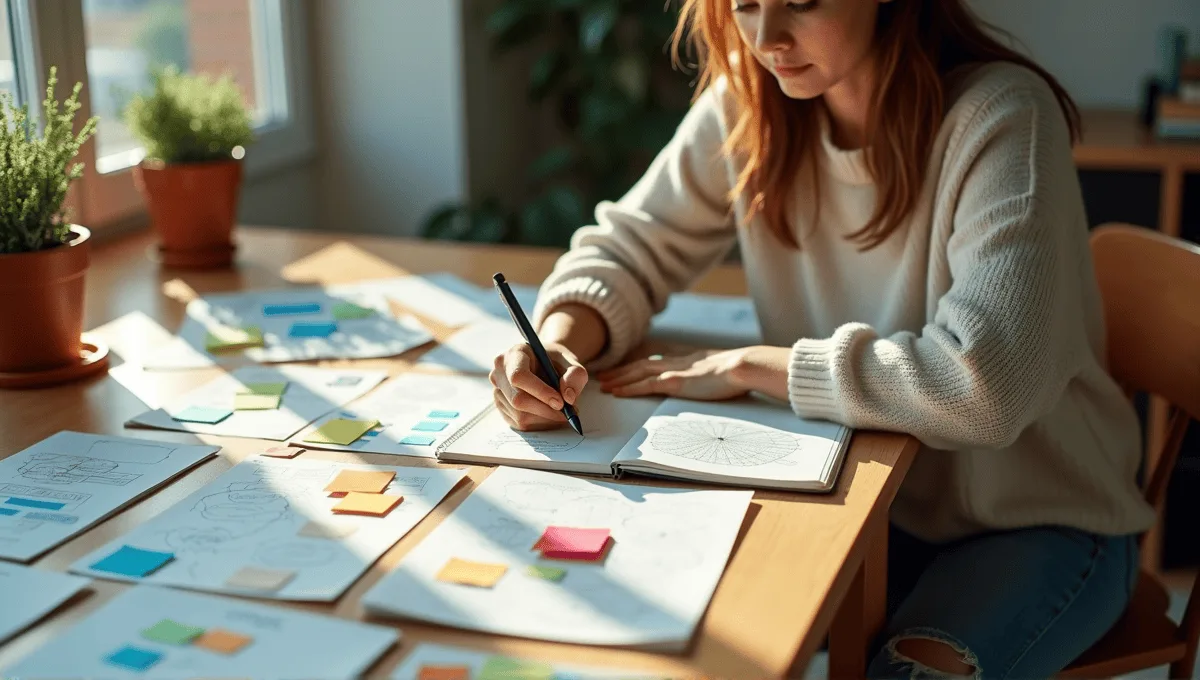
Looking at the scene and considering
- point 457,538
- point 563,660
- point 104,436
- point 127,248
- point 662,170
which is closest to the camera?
point 563,660

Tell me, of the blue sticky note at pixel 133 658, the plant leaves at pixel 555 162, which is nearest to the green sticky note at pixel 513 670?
the blue sticky note at pixel 133 658

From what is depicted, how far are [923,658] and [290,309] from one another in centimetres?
88

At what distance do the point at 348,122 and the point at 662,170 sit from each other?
50.1 inches

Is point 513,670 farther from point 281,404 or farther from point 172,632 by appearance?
point 281,404

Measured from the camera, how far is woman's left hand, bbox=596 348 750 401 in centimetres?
122

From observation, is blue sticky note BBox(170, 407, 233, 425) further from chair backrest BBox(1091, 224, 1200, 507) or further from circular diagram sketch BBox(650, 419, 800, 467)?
chair backrest BBox(1091, 224, 1200, 507)

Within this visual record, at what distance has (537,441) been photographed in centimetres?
113

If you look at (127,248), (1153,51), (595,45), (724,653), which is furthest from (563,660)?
(1153,51)

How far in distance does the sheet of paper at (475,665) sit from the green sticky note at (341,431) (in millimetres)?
386

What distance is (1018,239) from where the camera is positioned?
1.18 meters

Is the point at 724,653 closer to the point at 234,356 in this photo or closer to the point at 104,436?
the point at 104,436

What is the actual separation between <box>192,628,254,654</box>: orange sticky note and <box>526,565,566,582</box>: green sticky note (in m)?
0.20

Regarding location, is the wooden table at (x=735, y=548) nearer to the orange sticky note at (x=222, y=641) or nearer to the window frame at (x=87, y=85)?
the orange sticky note at (x=222, y=641)

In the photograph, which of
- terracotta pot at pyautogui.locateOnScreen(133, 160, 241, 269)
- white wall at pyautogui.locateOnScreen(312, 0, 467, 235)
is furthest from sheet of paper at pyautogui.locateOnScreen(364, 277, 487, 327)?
white wall at pyautogui.locateOnScreen(312, 0, 467, 235)
